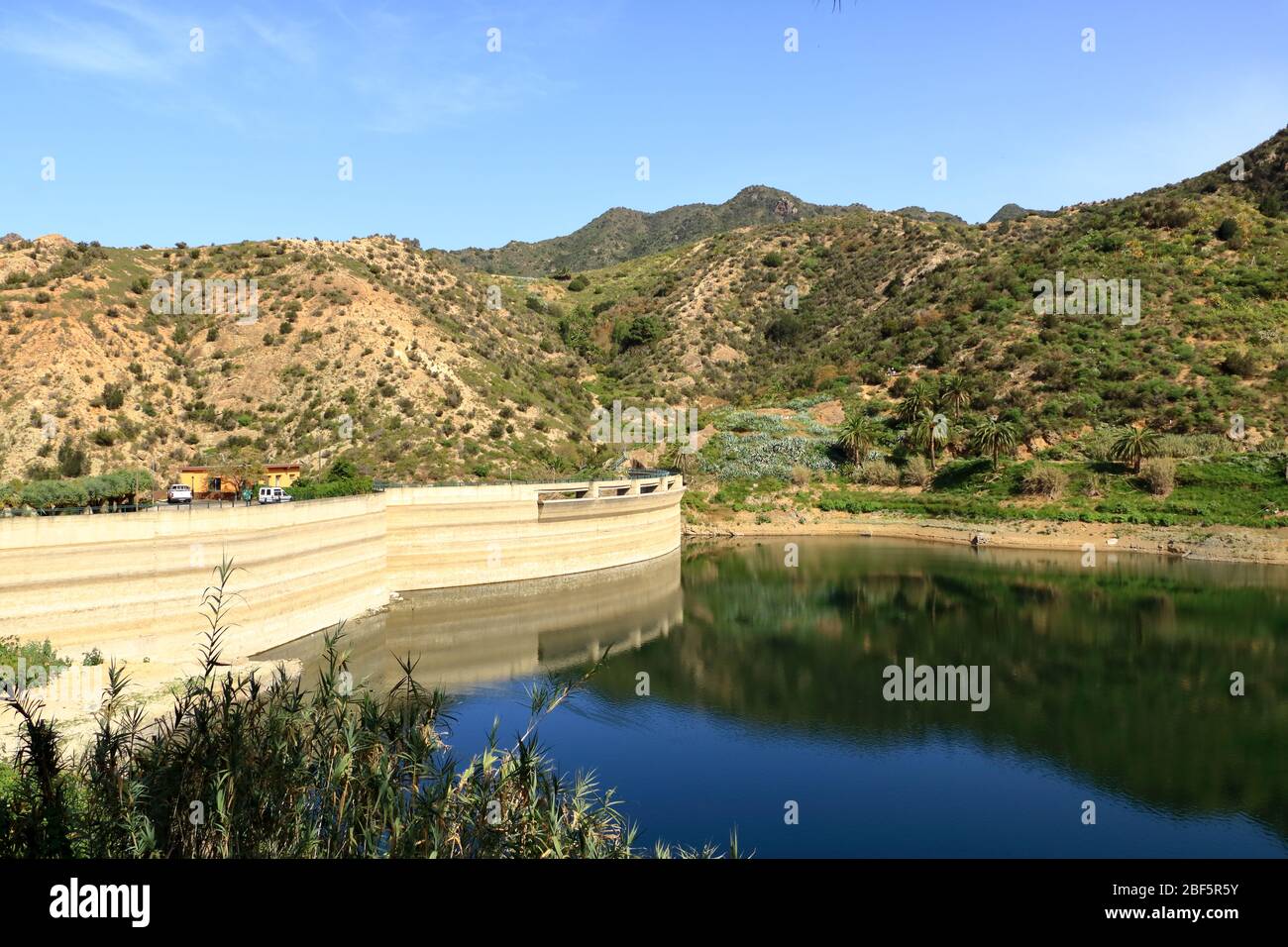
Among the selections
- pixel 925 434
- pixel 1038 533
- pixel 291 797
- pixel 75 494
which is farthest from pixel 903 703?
pixel 925 434

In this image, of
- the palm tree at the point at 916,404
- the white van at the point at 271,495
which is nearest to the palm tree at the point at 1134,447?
the palm tree at the point at 916,404

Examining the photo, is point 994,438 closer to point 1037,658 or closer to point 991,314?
point 991,314

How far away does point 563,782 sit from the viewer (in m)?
29.2

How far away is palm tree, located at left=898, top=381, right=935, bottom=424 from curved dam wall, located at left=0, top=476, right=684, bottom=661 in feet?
117

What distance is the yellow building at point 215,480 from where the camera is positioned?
2313 inches

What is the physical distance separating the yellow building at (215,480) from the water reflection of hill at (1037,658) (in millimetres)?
30297

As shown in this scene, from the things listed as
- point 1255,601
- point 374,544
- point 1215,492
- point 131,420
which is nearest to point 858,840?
point 374,544

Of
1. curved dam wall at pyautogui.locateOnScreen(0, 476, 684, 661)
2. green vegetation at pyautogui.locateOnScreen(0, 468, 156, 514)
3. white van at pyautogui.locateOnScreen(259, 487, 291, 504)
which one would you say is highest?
green vegetation at pyautogui.locateOnScreen(0, 468, 156, 514)

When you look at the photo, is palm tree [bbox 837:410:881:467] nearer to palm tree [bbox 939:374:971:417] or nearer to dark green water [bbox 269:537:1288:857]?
palm tree [bbox 939:374:971:417]

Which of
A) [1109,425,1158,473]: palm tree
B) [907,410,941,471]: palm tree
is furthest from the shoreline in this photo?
[907,410,941,471]: palm tree

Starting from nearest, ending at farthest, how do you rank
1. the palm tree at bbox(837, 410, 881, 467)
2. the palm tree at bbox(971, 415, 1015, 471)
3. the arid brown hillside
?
the arid brown hillside, the palm tree at bbox(971, 415, 1015, 471), the palm tree at bbox(837, 410, 881, 467)

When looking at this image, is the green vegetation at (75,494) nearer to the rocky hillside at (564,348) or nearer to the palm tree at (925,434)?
the rocky hillside at (564,348)

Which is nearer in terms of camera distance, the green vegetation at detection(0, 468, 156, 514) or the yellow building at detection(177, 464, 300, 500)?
the green vegetation at detection(0, 468, 156, 514)

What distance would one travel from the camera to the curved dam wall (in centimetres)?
3447
